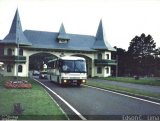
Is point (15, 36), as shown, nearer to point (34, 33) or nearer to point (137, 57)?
point (34, 33)

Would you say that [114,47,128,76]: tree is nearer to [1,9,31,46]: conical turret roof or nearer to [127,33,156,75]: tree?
[127,33,156,75]: tree

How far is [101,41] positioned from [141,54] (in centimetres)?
2255

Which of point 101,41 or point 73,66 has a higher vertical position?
point 101,41

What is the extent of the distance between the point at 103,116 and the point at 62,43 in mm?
50392

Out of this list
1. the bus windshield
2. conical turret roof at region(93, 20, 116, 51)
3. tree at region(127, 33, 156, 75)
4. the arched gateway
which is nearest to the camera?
the bus windshield

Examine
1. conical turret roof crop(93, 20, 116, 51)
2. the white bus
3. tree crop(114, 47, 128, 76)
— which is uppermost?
conical turret roof crop(93, 20, 116, 51)

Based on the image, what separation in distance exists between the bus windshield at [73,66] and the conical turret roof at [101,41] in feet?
112

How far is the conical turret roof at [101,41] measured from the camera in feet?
202

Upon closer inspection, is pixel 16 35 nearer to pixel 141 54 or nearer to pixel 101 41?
pixel 101 41

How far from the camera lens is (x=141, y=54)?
268 feet

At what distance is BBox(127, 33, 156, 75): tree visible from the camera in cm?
7488

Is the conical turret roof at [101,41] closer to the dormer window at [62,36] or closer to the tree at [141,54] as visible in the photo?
the dormer window at [62,36]

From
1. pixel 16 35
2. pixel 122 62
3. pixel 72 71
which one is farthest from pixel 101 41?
pixel 72 71

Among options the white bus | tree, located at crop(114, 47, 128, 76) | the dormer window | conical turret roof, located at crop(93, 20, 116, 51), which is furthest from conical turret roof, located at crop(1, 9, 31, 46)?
tree, located at crop(114, 47, 128, 76)
